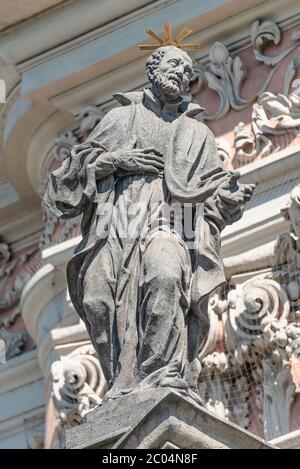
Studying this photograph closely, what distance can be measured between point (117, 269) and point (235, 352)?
4.00 metres

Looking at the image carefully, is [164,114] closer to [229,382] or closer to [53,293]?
[229,382]

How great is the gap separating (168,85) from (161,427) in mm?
2147

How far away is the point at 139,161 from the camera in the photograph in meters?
11.3

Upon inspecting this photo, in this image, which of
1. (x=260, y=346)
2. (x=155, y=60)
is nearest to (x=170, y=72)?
(x=155, y=60)

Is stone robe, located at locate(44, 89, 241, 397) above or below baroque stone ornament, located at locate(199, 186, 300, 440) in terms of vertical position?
below

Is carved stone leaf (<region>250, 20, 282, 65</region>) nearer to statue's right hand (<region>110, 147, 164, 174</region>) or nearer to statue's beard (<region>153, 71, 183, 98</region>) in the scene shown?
statue's beard (<region>153, 71, 183, 98</region>)

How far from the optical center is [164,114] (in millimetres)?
11688

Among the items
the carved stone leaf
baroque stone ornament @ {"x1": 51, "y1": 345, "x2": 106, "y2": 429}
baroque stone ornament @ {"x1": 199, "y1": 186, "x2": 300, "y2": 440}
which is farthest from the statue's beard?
the carved stone leaf

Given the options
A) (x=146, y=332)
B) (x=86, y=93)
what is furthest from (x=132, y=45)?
(x=146, y=332)

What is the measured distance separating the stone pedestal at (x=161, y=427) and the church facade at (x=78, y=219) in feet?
12.4

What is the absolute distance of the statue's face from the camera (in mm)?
11656

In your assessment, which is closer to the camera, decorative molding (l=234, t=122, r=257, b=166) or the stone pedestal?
the stone pedestal

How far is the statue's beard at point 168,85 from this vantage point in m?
11.6

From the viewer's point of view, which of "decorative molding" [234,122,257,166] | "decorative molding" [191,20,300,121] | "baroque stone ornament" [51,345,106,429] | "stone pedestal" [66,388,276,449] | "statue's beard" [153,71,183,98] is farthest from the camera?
"decorative molding" [191,20,300,121]
